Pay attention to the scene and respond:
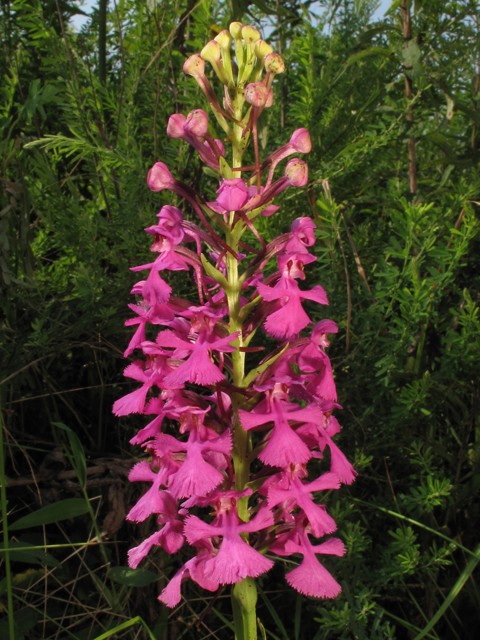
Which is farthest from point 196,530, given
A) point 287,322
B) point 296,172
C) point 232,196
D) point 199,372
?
point 296,172

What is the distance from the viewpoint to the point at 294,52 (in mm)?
2184

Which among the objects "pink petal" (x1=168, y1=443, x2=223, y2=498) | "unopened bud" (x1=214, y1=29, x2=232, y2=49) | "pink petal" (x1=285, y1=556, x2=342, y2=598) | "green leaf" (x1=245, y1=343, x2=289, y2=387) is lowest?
"pink petal" (x1=285, y1=556, x2=342, y2=598)

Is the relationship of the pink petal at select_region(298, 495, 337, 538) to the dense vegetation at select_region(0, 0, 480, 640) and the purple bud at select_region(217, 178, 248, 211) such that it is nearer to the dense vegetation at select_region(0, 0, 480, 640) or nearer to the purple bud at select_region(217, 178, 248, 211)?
the dense vegetation at select_region(0, 0, 480, 640)

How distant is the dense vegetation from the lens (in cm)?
148

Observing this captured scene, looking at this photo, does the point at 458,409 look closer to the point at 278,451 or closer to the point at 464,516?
the point at 464,516

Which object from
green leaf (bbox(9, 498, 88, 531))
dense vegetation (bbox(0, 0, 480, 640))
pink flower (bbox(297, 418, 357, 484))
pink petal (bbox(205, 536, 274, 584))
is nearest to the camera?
pink petal (bbox(205, 536, 274, 584))

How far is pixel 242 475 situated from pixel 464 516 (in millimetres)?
1008

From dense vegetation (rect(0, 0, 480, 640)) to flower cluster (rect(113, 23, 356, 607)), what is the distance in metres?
0.32

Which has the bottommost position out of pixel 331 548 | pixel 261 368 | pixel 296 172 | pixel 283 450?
pixel 331 548

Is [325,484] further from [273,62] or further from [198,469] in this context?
[273,62]

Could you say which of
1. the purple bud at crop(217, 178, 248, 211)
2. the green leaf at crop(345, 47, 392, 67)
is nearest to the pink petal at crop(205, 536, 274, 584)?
the purple bud at crop(217, 178, 248, 211)

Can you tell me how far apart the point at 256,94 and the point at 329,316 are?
2.48 ft

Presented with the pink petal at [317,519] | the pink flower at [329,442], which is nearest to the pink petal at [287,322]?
the pink flower at [329,442]

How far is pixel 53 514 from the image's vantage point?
1.27m
